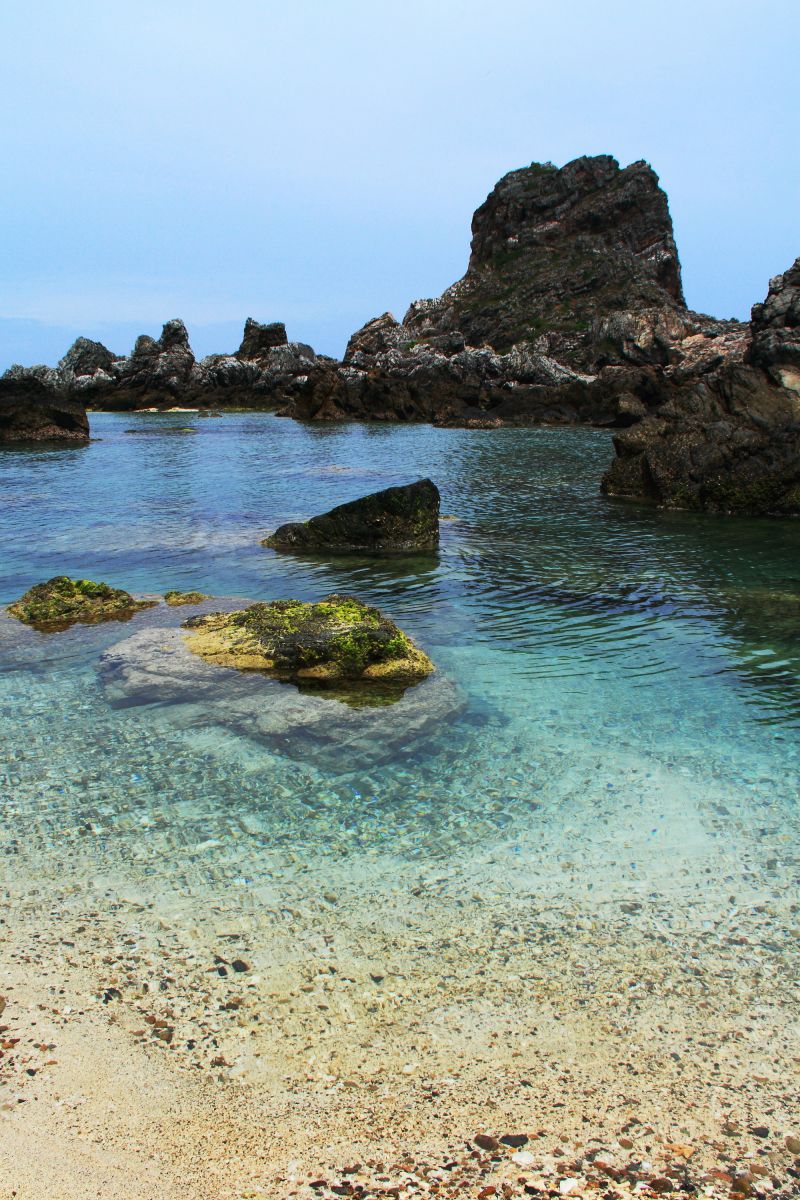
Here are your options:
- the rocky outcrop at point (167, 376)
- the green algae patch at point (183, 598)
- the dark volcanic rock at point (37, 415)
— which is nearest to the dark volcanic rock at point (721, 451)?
the green algae patch at point (183, 598)

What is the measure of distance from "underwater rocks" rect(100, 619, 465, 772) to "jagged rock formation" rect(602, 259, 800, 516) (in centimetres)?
2004

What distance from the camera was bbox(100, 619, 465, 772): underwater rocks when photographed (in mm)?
9281

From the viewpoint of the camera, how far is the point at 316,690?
10.9 metres

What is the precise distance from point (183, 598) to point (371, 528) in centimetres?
721

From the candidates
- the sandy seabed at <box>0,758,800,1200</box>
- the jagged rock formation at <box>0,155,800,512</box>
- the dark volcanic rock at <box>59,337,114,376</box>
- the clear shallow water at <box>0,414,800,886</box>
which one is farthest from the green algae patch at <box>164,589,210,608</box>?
the dark volcanic rock at <box>59,337,114,376</box>

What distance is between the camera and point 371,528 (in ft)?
71.7

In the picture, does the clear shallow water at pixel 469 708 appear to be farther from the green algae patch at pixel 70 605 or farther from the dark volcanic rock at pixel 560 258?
→ the dark volcanic rock at pixel 560 258

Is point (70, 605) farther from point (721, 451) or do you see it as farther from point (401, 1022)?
point (721, 451)

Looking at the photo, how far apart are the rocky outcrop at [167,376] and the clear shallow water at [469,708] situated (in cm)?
9599

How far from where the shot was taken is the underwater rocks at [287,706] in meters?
9.28

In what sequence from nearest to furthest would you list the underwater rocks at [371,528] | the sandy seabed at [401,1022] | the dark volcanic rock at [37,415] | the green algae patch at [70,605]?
the sandy seabed at [401,1022]
the green algae patch at [70,605]
the underwater rocks at [371,528]
the dark volcanic rock at [37,415]

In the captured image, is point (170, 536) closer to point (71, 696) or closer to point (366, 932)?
point (71, 696)

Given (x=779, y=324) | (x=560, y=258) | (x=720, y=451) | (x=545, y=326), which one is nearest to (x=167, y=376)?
(x=545, y=326)

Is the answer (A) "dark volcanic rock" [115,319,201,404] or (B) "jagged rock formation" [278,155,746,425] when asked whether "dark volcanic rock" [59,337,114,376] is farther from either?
(B) "jagged rock formation" [278,155,746,425]
